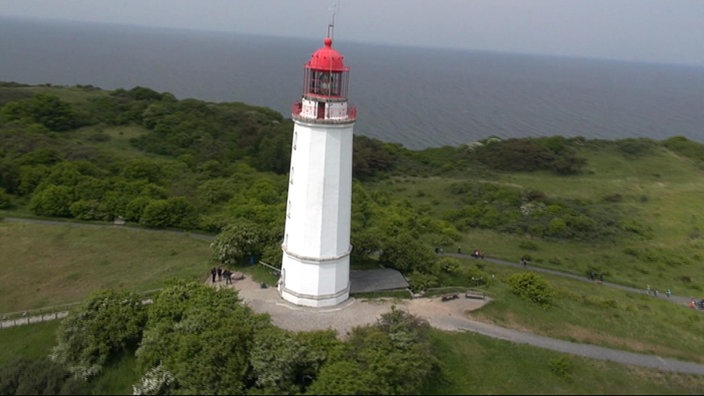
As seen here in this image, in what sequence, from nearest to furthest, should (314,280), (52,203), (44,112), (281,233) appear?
(314,280) < (281,233) < (52,203) < (44,112)

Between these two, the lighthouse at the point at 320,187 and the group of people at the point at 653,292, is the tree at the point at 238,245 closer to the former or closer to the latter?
the lighthouse at the point at 320,187

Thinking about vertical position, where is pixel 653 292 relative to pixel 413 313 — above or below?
below

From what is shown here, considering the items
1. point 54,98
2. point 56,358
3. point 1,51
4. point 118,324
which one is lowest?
point 56,358

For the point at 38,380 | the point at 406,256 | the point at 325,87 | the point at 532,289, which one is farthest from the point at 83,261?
the point at 532,289

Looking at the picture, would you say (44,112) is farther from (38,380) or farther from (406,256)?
(406,256)

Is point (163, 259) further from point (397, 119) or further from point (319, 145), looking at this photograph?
point (397, 119)

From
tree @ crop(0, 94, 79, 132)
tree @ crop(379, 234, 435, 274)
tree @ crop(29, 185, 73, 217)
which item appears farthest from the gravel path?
tree @ crop(0, 94, 79, 132)

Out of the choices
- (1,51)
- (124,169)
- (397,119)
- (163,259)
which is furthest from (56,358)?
(1,51)

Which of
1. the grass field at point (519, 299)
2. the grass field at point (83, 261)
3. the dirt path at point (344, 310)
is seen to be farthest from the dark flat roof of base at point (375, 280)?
the grass field at point (83, 261)
